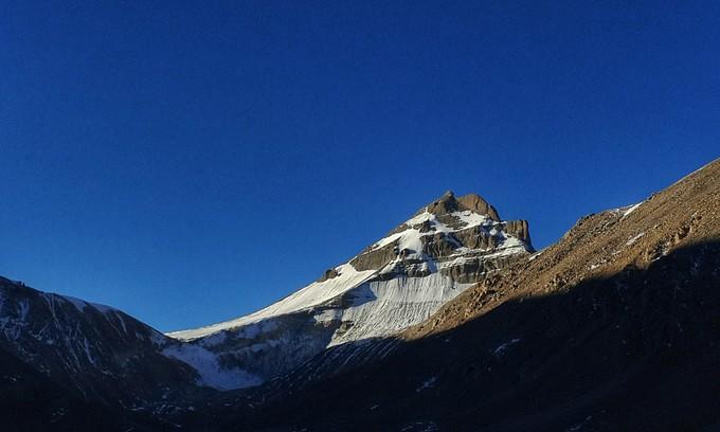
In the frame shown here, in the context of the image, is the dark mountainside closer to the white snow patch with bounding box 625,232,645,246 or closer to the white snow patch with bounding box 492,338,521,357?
the white snow patch with bounding box 492,338,521,357

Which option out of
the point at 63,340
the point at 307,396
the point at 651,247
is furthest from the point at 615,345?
the point at 63,340

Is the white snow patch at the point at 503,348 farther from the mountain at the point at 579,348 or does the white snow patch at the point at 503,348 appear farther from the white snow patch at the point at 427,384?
the white snow patch at the point at 427,384

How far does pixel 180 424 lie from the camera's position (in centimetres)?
17012

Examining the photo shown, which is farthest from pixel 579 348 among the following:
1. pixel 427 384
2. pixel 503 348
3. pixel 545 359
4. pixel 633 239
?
pixel 427 384

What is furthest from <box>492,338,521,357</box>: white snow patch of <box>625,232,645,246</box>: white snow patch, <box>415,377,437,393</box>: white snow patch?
<box>625,232,645,246</box>: white snow patch

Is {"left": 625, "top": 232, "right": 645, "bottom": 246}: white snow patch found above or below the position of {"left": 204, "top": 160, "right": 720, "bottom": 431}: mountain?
above

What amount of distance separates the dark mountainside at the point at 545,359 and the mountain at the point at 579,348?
25 cm

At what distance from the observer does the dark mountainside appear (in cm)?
8350

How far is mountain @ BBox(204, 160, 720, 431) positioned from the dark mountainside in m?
0.25

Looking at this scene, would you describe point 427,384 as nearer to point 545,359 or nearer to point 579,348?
point 545,359

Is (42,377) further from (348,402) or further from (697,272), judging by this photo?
(697,272)

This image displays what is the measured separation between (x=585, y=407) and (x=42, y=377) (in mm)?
92911

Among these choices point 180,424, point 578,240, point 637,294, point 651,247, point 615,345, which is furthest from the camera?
point 180,424

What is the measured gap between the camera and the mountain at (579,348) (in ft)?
268
